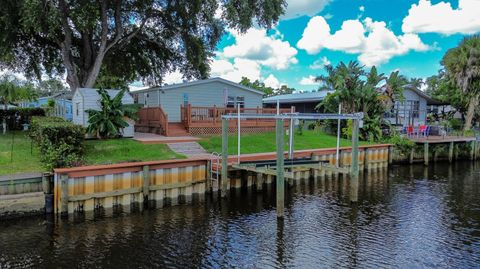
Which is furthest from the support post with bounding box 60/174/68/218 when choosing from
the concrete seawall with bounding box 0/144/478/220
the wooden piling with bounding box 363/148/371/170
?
the wooden piling with bounding box 363/148/371/170

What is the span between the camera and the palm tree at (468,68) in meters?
32.8

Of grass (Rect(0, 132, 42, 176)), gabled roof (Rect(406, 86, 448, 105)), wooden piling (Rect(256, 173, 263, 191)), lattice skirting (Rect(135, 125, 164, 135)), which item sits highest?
gabled roof (Rect(406, 86, 448, 105))

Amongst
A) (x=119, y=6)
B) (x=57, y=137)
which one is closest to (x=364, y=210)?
(x=57, y=137)

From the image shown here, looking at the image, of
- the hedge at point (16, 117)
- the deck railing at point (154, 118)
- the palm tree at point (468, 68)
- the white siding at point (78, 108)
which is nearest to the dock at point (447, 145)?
the palm tree at point (468, 68)

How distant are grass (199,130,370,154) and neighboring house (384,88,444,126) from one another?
33.8 feet

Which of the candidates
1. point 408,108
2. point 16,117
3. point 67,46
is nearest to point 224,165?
point 67,46

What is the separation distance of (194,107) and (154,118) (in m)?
2.92

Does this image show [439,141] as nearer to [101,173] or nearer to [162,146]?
[162,146]

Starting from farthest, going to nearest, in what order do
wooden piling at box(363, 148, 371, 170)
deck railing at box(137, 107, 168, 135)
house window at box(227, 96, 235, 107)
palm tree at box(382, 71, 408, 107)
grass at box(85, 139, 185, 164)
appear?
palm tree at box(382, 71, 408, 107) < house window at box(227, 96, 235, 107) < wooden piling at box(363, 148, 371, 170) < deck railing at box(137, 107, 168, 135) < grass at box(85, 139, 185, 164)

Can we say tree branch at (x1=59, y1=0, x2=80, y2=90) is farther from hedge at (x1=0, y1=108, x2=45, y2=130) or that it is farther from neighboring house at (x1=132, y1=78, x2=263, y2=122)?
hedge at (x1=0, y1=108, x2=45, y2=130)

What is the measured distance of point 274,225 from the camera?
11281 mm

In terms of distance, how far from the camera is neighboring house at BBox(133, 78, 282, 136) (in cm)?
2162

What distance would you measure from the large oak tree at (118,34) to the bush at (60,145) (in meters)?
7.75

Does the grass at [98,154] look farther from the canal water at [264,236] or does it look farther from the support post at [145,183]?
the canal water at [264,236]
